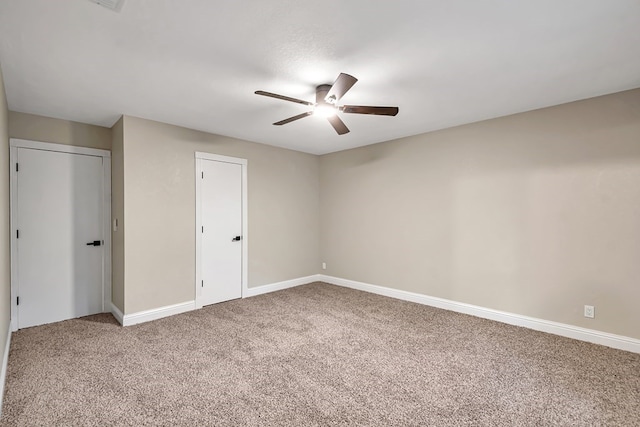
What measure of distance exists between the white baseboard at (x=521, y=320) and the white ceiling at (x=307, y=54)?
92.4 inches

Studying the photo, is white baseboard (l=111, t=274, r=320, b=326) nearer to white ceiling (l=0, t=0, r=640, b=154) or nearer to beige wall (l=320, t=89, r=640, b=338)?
beige wall (l=320, t=89, r=640, b=338)

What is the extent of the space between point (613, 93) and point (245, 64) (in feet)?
11.3

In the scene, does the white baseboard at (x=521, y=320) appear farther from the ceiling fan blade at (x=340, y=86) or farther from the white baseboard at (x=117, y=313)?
the white baseboard at (x=117, y=313)

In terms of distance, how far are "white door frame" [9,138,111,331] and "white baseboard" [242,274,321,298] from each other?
5.97ft

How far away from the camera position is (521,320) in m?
3.40

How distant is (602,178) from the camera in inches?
116

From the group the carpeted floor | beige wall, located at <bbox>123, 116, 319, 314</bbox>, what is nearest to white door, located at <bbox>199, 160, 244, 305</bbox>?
beige wall, located at <bbox>123, 116, 319, 314</bbox>

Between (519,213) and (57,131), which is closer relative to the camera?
(519,213)

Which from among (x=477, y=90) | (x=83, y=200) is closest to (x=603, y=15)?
(x=477, y=90)

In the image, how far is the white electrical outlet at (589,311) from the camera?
9.76 ft

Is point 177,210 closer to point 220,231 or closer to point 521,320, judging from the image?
point 220,231

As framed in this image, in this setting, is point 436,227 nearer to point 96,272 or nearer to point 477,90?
point 477,90

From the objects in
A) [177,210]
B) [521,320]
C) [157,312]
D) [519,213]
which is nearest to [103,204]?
[177,210]

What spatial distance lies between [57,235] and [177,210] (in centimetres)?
135
